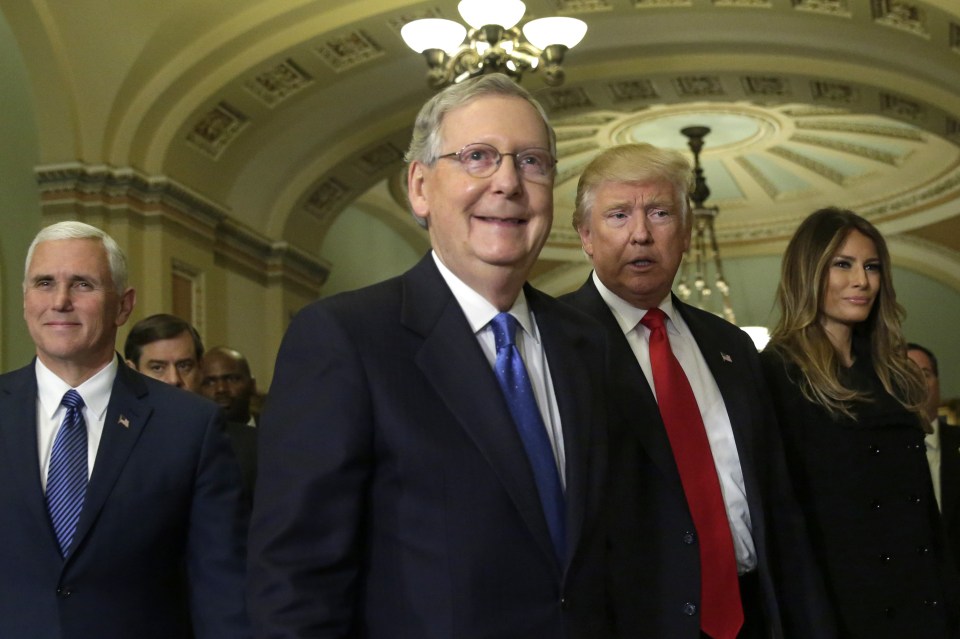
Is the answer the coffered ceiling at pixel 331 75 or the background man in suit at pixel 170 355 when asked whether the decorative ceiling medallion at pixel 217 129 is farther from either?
the background man in suit at pixel 170 355

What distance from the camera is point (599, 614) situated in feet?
7.49

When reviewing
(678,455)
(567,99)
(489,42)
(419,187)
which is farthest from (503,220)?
(567,99)

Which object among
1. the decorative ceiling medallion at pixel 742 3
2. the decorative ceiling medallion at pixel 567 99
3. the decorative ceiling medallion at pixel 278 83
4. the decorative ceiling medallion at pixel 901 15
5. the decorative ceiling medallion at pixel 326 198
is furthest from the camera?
the decorative ceiling medallion at pixel 326 198

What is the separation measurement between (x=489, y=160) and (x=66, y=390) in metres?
1.24

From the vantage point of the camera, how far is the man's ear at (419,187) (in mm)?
2412

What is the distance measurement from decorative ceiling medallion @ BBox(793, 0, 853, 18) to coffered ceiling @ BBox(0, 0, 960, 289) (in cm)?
2

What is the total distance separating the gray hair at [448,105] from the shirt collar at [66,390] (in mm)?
1037

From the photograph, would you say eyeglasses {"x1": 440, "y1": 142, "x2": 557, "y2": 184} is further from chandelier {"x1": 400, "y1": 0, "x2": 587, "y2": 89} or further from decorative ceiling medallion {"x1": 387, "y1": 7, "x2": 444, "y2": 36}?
decorative ceiling medallion {"x1": 387, "y1": 7, "x2": 444, "y2": 36}

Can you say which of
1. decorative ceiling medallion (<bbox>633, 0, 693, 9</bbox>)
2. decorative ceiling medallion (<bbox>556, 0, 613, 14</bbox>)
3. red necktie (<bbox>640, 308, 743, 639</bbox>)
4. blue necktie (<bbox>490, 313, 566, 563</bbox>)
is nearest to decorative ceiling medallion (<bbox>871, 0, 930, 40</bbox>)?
decorative ceiling medallion (<bbox>633, 0, 693, 9</bbox>)

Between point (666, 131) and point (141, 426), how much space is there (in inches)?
532

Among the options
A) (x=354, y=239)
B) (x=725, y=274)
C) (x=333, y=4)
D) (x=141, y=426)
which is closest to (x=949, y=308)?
(x=725, y=274)

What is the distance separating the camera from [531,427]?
2.29 metres

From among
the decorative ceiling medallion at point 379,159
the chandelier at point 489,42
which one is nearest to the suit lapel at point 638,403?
the chandelier at point 489,42

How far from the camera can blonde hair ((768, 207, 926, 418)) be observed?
11.7 feet
